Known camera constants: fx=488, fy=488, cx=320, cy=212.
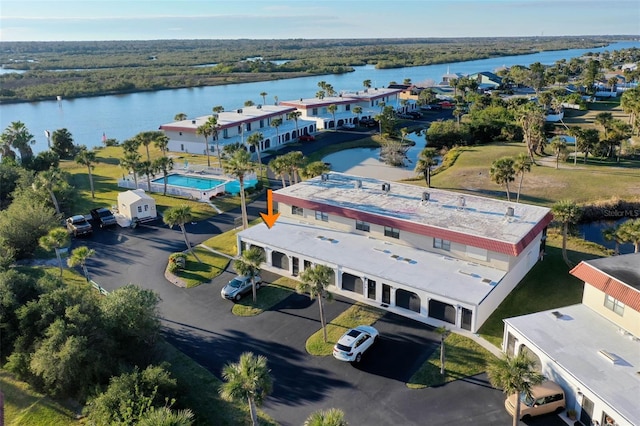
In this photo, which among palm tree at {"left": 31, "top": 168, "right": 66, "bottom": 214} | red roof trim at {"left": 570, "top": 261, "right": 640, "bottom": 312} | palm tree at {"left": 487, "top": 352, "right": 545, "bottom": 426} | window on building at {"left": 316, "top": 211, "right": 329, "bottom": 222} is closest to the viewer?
palm tree at {"left": 487, "top": 352, "right": 545, "bottom": 426}

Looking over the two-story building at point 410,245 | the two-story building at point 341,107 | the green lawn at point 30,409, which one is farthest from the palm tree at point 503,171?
the two-story building at point 341,107

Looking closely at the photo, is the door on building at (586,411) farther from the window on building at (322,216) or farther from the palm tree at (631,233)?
the window on building at (322,216)

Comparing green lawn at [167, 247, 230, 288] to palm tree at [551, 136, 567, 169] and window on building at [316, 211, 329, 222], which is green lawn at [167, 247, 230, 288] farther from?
palm tree at [551, 136, 567, 169]

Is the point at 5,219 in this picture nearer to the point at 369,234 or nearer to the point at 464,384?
the point at 369,234

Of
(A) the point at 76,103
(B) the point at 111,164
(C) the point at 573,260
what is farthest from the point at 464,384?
(A) the point at 76,103

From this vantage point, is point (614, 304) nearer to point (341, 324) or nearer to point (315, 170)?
point (341, 324)

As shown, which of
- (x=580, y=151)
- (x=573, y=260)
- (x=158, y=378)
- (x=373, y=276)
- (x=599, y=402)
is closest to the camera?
(x=599, y=402)

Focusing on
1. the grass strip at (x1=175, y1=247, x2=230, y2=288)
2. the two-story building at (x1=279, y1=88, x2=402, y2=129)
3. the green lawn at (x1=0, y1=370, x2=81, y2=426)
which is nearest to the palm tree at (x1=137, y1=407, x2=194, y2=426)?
the green lawn at (x1=0, y1=370, x2=81, y2=426)
